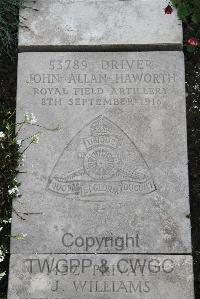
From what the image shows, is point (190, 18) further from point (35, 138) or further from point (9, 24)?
point (35, 138)

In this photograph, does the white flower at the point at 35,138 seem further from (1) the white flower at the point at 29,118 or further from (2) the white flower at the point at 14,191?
(2) the white flower at the point at 14,191

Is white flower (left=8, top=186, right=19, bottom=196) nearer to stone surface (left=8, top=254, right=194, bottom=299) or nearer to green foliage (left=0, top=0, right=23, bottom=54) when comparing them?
stone surface (left=8, top=254, right=194, bottom=299)

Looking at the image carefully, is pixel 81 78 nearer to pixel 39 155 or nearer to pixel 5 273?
pixel 39 155

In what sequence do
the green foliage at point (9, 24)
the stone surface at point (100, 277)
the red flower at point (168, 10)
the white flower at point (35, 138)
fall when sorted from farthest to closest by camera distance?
1. the green foliage at point (9, 24)
2. the red flower at point (168, 10)
3. the white flower at point (35, 138)
4. the stone surface at point (100, 277)

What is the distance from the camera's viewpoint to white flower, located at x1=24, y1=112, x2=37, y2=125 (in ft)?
13.8

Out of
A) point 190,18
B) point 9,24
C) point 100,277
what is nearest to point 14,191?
point 100,277

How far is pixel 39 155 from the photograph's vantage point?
4223 mm

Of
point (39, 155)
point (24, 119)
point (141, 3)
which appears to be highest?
point (141, 3)

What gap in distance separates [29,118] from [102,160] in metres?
0.70

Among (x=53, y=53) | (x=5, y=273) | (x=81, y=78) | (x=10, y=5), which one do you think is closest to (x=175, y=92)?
(x=81, y=78)

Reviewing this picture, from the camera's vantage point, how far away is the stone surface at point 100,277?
389 cm

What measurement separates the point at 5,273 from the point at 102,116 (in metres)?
1.51

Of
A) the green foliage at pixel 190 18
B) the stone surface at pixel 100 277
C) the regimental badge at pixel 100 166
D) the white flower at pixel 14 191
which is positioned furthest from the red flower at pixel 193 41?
the white flower at pixel 14 191

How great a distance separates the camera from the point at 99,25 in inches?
178
